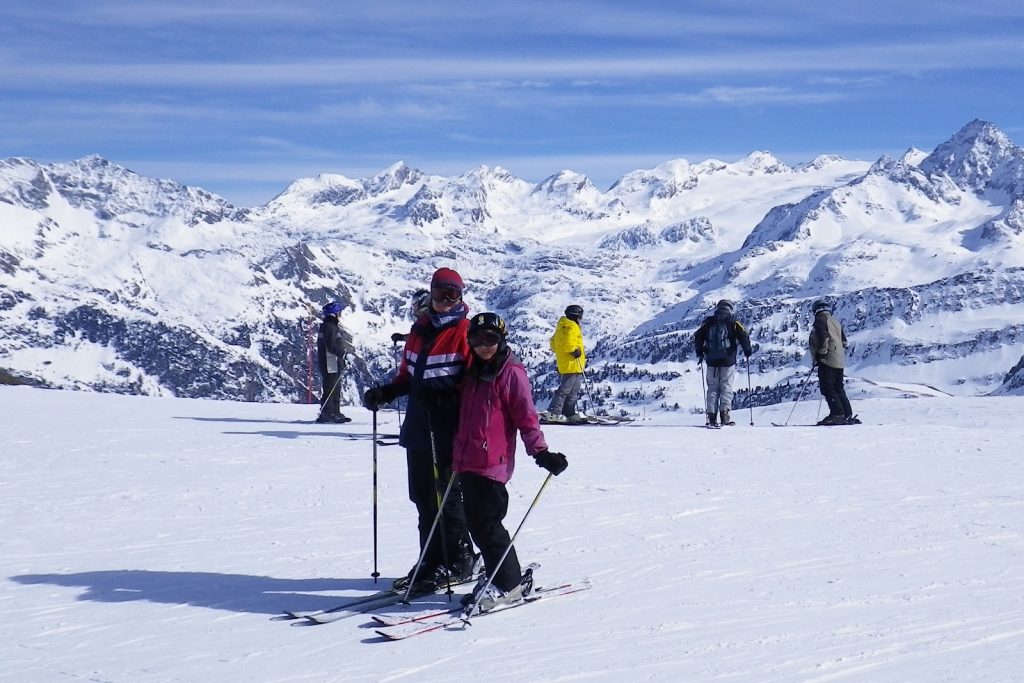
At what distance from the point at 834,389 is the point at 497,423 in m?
14.7

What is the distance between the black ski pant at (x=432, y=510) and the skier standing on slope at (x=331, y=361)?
13276mm

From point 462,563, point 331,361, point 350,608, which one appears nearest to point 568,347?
point 331,361

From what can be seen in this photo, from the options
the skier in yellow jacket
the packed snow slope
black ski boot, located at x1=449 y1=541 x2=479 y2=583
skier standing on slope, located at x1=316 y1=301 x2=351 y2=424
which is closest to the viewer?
the packed snow slope

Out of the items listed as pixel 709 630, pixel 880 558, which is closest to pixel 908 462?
pixel 880 558

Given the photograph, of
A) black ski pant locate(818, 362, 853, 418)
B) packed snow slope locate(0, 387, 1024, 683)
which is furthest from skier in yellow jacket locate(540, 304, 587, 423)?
black ski pant locate(818, 362, 853, 418)

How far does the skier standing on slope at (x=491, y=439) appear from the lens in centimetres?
796

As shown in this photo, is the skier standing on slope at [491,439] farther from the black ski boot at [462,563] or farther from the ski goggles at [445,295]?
the black ski boot at [462,563]

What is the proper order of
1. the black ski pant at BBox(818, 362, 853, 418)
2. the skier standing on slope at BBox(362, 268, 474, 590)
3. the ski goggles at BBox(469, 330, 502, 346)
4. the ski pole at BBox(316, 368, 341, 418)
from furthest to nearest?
the ski pole at BBox(316, 368, 341, 418)
the black ski pant at BBox(818, 362, 853, 418)
the skier standing on slope at BBox(362, 268, 474, 590)
the ski goggles at BBox(469, 330, 502, 346)

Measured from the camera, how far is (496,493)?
8.09 metres

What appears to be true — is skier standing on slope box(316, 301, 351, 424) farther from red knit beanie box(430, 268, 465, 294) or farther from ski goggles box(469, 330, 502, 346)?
ski goggles box(469, 330, 502, 346)

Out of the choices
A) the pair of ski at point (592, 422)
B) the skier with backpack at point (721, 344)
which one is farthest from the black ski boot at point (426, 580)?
the pair of ski at point (592, 422)

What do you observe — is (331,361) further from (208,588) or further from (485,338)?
(485,338)

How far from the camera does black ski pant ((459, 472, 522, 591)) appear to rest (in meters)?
8.09

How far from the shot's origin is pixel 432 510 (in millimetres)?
8852
